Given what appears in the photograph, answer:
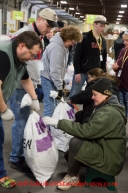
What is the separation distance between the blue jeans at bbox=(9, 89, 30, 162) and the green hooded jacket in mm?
441

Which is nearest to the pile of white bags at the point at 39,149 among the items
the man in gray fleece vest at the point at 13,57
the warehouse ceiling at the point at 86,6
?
the man in gray fleece vest at the point at 13,57

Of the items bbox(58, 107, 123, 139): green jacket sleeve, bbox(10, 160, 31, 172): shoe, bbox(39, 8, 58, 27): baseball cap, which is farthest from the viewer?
bbox(10, 160, 31, 172): shoe

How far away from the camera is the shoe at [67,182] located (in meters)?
2.17

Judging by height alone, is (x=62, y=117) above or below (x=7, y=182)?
above

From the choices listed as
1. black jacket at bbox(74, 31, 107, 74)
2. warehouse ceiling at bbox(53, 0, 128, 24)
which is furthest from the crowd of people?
warehouse ceiling at bbox(53, 0, 128, 24)

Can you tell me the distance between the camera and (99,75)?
9.20 ft

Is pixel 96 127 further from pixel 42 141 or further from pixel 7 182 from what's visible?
pixel 7 182

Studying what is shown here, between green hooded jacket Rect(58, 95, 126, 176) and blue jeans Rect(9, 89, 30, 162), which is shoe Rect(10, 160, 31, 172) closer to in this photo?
blue jeans Rect(9, 89, 30, 162)

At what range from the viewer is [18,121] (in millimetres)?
2338

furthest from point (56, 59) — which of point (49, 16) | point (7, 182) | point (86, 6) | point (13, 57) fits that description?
point (86, 6)

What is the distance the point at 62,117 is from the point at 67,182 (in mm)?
769

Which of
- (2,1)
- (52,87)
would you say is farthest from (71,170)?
(2,1)

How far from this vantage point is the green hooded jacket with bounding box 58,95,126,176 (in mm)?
1991

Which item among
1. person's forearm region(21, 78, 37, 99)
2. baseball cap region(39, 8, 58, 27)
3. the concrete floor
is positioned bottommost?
the concrete floor
